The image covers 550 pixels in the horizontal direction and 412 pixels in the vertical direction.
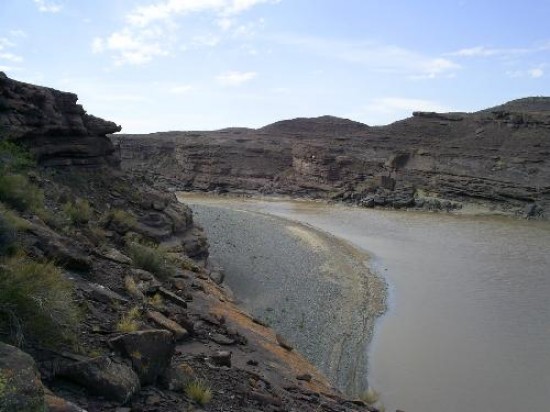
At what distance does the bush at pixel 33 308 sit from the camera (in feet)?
14.1

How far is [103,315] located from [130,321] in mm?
359

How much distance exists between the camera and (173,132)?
292 feet

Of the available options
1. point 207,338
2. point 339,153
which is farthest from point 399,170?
point 207,338

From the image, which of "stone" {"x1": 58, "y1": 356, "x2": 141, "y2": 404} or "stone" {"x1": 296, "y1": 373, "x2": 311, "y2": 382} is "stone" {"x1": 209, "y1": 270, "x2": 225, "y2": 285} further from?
"stone" {"x1": 58, "y1": 356, "x2": 141, "y2": 404}

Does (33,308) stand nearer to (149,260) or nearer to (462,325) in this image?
(149,260)

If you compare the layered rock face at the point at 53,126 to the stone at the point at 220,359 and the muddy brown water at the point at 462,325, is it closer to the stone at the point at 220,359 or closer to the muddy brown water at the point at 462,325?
the stone at the point at 220,359

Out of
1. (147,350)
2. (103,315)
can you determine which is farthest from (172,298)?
(147,350)

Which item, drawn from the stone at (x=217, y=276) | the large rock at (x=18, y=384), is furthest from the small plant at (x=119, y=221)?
the large rock at (x=18, y=384)

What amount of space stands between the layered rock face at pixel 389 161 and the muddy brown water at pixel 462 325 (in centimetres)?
2145

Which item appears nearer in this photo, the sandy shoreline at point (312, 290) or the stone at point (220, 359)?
the stone at point (220, 359)

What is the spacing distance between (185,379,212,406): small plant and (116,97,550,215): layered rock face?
37433 mm

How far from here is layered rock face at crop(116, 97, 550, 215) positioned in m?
49.5

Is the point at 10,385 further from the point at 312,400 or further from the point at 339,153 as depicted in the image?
the point at 339,153

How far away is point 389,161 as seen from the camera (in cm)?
5941
